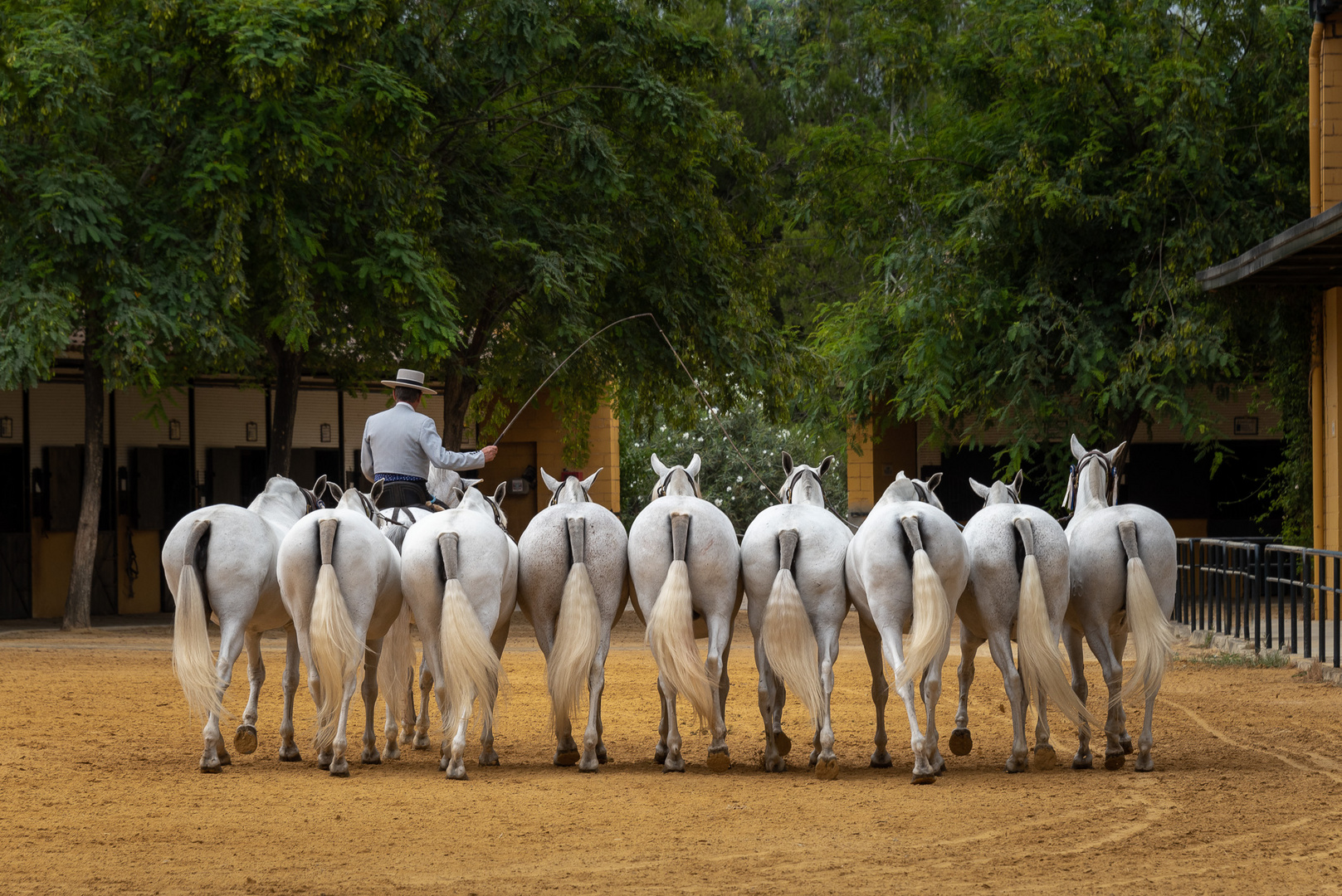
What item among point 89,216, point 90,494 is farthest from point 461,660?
point 90,494

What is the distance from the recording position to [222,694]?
8.66 metres

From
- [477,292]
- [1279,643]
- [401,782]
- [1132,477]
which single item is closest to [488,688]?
[401,782]

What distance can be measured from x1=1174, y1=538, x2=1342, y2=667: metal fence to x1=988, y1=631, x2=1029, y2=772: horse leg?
191 inches

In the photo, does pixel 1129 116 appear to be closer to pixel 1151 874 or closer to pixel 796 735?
pixel 796 735

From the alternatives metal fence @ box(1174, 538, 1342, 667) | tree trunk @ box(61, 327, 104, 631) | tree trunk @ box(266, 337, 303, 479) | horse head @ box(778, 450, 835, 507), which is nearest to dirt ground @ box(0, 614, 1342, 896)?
horse head @ box(778, 450, 835, 507)

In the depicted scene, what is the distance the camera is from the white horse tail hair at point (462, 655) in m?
8.40

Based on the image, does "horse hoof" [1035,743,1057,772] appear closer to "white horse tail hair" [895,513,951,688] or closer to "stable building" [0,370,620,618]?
"white horse tail hair" [895,513,951,688]

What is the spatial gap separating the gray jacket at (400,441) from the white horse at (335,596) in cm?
95

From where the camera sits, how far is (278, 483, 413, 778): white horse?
851 cm

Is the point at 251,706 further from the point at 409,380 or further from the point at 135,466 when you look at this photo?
the point at 135,466

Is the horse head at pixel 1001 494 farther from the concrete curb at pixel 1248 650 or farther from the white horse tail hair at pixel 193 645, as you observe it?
the white horse tail hair at pixel 193 645

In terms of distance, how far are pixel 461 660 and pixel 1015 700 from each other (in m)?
3.28

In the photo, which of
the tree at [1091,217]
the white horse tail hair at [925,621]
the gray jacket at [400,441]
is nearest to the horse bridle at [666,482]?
the gray jacket at [400,441]

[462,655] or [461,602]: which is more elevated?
[461,602]
